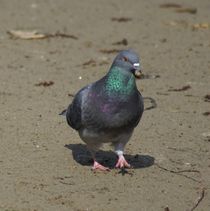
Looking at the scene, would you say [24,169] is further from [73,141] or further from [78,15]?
[78,15]

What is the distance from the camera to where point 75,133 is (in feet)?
23.2

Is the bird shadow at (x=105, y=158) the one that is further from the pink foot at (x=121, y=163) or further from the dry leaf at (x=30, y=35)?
the dry leaf at (x=30, y=35)

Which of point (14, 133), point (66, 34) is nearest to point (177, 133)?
point (14, 133)

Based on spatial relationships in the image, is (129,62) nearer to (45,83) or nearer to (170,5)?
(45,83)

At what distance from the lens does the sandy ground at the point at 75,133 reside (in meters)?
5.64

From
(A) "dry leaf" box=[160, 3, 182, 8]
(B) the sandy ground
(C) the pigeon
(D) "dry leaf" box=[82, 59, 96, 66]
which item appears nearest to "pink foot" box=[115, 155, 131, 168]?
(B) the sandy ground

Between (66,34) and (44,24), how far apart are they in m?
0.74

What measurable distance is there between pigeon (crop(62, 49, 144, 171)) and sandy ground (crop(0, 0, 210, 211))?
0.37 meters

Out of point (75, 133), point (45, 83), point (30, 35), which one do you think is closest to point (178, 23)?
point (30, 35)

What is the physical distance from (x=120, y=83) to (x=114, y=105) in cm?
18

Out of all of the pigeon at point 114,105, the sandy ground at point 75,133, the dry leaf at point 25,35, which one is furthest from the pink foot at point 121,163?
the dry leaf at point 25,35

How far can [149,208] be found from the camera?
212 inches

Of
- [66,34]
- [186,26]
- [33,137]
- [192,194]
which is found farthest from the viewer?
[186,26]

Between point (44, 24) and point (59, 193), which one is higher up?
point (59, 193)
